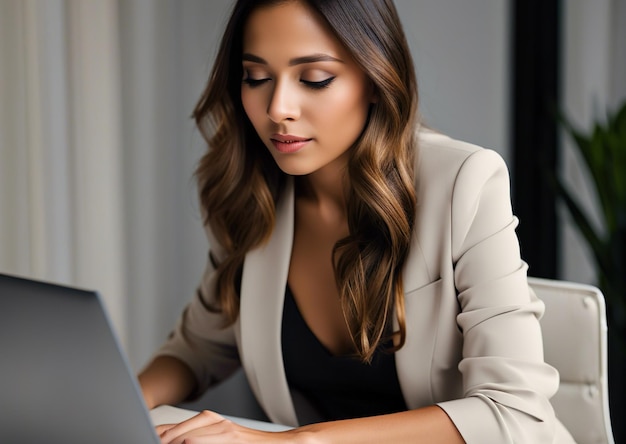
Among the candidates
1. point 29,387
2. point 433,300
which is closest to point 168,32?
point 433,300

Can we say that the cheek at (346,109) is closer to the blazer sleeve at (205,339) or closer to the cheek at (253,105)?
the cheek at (253,105)

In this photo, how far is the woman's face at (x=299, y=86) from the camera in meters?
1.28

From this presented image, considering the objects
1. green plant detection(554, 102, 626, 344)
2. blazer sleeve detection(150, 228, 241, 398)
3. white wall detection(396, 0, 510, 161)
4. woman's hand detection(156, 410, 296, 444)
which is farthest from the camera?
white wall detection(396, 0, 510, 161)

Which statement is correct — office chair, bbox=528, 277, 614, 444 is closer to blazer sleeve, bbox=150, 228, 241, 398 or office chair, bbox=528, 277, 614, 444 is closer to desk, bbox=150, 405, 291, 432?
desk, bbox=150, 405, 291, 432

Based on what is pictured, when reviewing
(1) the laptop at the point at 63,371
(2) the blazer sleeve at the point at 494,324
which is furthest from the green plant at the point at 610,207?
(1) the laptop at the point at 63,371

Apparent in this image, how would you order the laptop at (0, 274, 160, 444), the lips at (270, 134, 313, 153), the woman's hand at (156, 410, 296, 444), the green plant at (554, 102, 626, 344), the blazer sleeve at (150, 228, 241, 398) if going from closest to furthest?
the laptop at (0, 274, 160, 444)
the woman's hand at (156, 410, 296, 444)
the lips at (270, 134, 313, 153)
the blazer sleeve at (150, 228, 241, 398)
the green plant at (554, 102, 626, 344)

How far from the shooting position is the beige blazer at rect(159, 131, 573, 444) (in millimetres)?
1231

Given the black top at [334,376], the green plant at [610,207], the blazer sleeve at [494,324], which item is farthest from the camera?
the green plant at [610,207]

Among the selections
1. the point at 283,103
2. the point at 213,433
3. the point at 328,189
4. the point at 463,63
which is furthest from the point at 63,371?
the point at 463,63

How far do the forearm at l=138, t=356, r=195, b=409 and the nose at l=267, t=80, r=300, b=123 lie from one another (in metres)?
0.59

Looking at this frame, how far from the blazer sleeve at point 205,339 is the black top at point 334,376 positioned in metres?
0.20

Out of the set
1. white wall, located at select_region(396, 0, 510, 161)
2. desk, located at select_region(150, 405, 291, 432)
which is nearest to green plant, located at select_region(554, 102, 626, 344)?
white wall, located at select_region(396, 0, 510, 161)

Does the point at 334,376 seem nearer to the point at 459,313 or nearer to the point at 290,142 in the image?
the point at 459,313

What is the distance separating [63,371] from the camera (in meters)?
0.76
